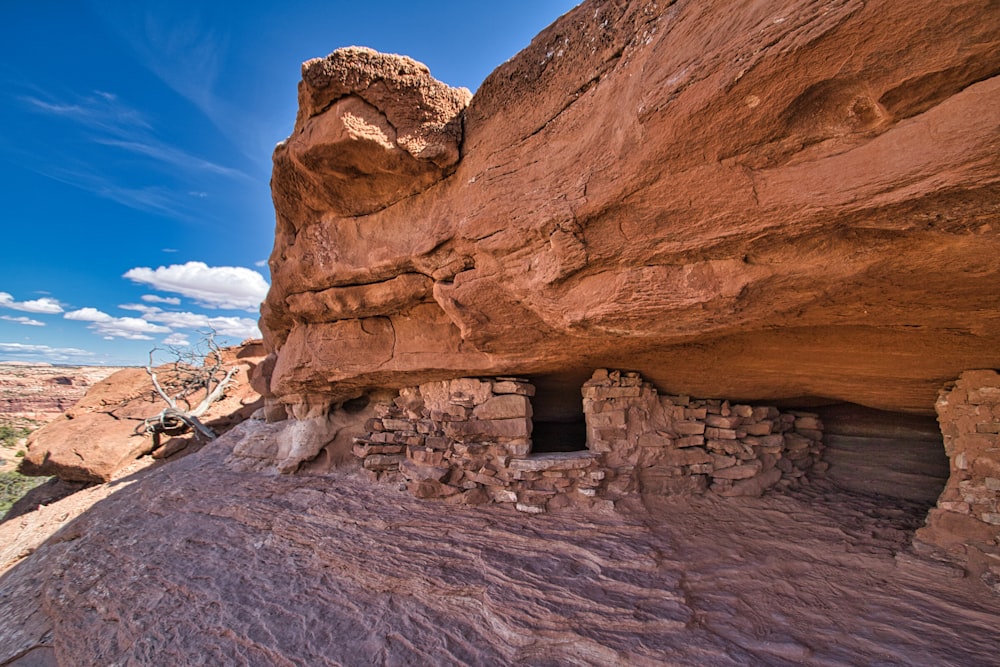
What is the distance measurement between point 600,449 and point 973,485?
2.48 metres

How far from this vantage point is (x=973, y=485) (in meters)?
2.76

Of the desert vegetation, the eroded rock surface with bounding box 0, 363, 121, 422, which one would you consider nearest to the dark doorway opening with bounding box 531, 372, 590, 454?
the desert vegetation

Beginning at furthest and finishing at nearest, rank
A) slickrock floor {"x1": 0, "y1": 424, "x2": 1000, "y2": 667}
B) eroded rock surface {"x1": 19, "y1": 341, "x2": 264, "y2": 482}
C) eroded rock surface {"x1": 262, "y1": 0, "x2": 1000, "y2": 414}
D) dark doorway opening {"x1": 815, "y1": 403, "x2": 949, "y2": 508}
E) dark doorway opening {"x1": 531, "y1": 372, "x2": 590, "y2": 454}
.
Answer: eroded rock surface {"x1": 19, "y1": 341, "x2": 264, "y2": 482} < dark doorway opening {"x1": 531, "y1": 372, "x2": 590, "y2": 454} < dark doorway opening {"x1": 815, "y1": 403, "x2": 949, "y2": 508} < slickrock floor {"x1": 0, "y1": 424, "x2": 1000, "y2": 667} < eroded rock surface {"x1": 262, "y1": 0, "x2": 1000, "y2": 414}

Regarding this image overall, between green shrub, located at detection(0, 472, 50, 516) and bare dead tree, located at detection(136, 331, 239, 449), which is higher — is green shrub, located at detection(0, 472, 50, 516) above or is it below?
below

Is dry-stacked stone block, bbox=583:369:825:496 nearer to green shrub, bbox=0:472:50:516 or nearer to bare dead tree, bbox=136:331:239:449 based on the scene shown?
bare dead tree, bbox=136:331:239:449

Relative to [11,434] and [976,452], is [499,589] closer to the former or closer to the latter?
[976,452]

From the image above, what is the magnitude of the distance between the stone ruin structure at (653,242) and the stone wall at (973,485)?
0.02 meters

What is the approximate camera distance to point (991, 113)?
4.84 feet

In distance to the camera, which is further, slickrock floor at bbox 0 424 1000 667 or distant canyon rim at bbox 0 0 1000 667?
slickrock floor at bbox 0 424 1000 667

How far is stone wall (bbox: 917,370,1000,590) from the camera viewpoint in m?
2.63

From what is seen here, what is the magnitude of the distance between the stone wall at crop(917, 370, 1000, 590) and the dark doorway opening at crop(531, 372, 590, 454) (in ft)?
9.18

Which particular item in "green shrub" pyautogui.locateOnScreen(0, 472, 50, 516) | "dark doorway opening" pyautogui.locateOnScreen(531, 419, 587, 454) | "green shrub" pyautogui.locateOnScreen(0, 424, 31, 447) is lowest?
"green shrub" pyautogui.locateOnScreen(0, 472, 50, 516)

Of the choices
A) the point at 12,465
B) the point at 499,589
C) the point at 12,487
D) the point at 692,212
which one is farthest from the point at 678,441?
the point at 12,465

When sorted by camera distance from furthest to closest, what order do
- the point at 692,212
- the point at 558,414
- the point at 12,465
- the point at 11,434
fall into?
the point at 11,434
the point at 12,465
the point at 558,414
the point at 692,212
